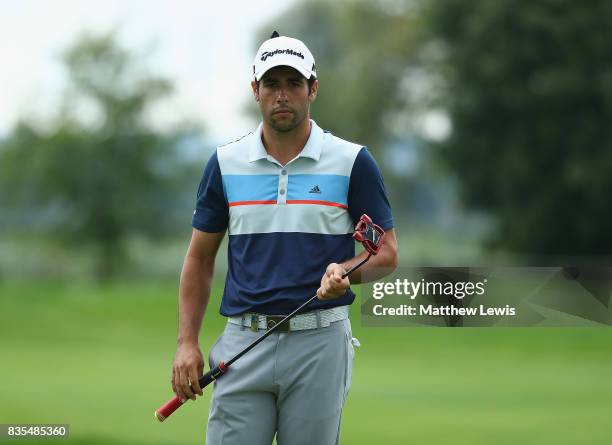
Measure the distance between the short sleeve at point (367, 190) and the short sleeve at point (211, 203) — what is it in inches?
19.6

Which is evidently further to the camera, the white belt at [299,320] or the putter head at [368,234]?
the white belt at [299,320]

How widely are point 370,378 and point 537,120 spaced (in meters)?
17.7

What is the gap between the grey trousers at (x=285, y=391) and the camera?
455cm

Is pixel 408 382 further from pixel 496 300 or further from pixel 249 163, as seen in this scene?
pixel 249 163

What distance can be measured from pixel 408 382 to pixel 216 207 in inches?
535

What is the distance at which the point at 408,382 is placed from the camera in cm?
1802

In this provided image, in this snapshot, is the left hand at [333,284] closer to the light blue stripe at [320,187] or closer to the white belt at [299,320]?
the white belt at [299,320]

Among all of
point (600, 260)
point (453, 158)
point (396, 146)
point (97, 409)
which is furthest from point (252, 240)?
point (396, 146)

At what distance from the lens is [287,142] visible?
466 centimetres

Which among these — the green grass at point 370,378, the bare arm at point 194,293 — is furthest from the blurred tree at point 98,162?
the bare arm at point 194,293

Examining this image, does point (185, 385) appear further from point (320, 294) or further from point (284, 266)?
point (320, 294)

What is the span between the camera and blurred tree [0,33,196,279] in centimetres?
4519

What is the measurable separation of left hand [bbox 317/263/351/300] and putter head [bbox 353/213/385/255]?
0.13 metres

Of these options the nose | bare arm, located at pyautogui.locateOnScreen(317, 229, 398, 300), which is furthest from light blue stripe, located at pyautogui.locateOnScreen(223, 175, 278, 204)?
bare arm, located at pyautogui.locateOnScreen(317, 229, 398, 300)
